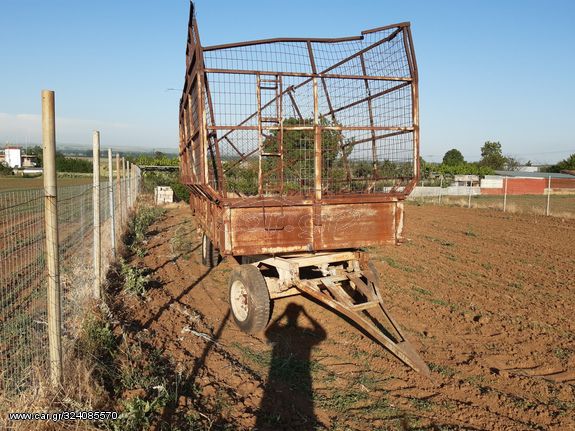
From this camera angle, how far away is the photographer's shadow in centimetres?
360

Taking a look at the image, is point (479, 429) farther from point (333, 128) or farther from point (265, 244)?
point (333, 128)

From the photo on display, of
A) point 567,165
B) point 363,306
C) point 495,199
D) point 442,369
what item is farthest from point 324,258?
point 567,165

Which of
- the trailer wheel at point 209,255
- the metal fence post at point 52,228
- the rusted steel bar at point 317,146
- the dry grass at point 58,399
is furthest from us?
the trailer wheel at point 209,255

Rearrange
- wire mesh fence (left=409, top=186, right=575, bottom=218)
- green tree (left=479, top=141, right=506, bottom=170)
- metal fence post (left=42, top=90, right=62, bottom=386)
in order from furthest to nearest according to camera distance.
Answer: green tree (left=479, top=141, right=506, bottom=170) → wire mesh fence (left=409, top=186, right=575, bottom=218) → metal fence post (left=42, top=90, right=62, bottom=386)

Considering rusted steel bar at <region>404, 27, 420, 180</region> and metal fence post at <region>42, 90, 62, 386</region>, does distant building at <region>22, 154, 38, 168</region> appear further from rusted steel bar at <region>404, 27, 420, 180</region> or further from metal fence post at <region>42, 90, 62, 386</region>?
metal fence post at <region>42, 90, 62, 386</region>

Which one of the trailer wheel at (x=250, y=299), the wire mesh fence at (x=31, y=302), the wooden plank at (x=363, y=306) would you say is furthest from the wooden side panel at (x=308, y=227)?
the wire mesh fence at (x=31, y=302)

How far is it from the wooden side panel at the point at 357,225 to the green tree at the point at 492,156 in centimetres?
8400

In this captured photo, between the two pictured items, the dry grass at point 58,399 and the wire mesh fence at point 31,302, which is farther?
the wire mesh fence at point 31,302

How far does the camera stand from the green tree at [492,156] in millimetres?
85562

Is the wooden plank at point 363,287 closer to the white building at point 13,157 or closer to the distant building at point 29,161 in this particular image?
the distant building at point 29,161

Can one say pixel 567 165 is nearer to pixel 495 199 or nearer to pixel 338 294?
pixel 495 199

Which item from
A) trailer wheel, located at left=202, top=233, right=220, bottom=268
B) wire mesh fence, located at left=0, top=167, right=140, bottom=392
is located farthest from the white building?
wire mesh fence, located at left=0, top=167, right=140, bottom=392

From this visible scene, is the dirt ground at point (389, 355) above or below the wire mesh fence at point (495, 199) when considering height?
below

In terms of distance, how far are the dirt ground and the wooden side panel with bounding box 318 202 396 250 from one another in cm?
116
